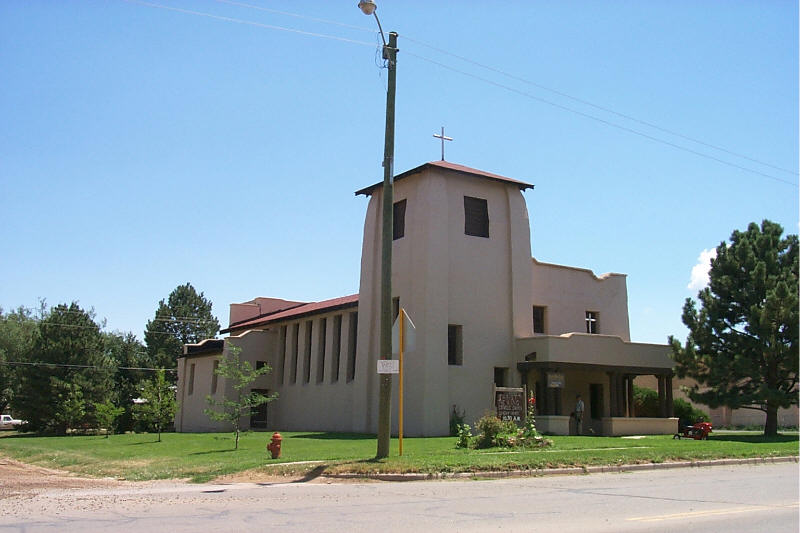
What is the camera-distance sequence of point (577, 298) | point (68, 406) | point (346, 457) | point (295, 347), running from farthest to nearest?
point (68, 406), point (295, 347), point (577, 298), point (346, 457)

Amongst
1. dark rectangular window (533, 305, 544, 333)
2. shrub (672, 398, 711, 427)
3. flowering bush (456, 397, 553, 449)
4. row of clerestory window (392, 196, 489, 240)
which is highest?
row of clerestory window (392, 196, 489, 240)

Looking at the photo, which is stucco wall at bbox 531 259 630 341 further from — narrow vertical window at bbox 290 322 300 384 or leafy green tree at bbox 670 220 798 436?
narrow vertical window at bbox 290 322 300 384

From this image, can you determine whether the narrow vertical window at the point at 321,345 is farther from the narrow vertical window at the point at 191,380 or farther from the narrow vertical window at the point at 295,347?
the narrow vertical window at the point at 191,380

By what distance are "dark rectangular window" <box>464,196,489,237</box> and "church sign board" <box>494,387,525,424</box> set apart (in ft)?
32.6

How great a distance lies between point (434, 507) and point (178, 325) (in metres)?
85.9

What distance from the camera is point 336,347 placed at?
1529 inches

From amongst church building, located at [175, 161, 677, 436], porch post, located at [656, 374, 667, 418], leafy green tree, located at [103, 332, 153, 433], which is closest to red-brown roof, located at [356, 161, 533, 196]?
church building, located at [175, 161, 677, 436]

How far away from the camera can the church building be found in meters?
31.8

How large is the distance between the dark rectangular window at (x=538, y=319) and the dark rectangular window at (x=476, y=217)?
4964 mm

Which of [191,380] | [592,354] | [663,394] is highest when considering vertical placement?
[592,354]

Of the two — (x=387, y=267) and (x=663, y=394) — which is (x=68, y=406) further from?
(x=387, y=267)

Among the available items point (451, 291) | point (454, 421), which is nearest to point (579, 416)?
point (454, 421)

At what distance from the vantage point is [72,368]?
50.8 metres

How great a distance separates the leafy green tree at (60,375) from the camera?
1927 inches
